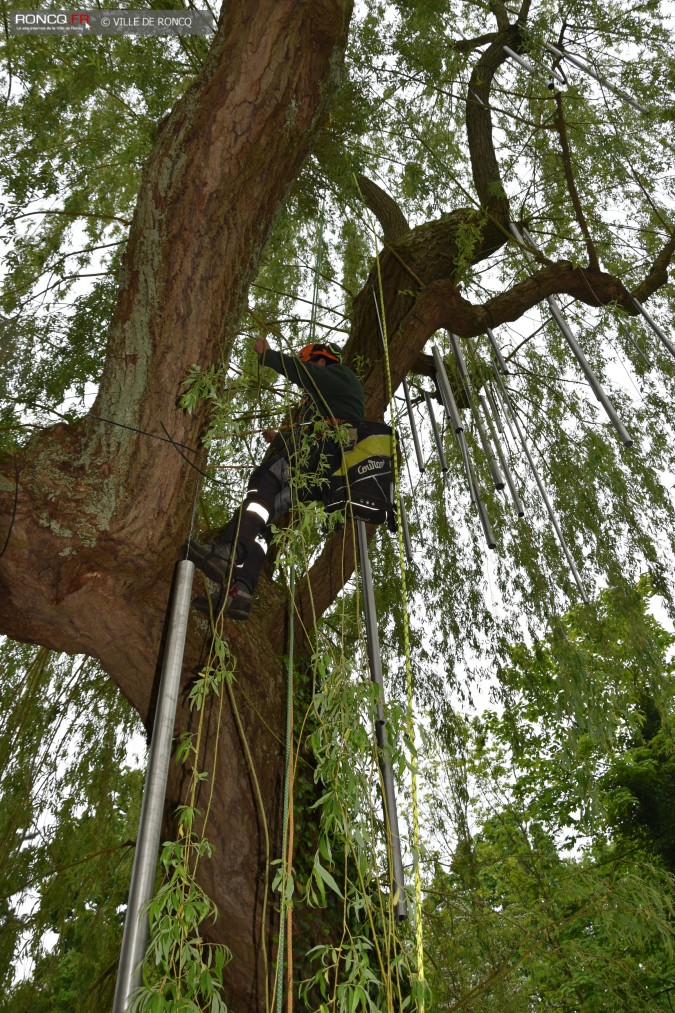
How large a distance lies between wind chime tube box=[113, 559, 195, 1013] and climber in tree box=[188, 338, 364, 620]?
504mm

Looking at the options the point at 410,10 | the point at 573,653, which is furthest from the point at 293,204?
the point at 573,653

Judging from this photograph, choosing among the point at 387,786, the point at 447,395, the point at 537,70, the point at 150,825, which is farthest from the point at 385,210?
the point at 150,825

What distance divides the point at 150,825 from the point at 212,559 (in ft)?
3.37

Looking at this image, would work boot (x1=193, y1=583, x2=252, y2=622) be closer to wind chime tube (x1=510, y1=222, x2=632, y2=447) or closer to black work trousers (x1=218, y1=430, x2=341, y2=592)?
black work trousers (x1=218, y1=430, x2=341, y2=592)

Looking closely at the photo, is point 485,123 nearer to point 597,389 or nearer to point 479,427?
point 479,427

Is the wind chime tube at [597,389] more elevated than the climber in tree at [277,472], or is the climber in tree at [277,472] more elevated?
the wind chime tube at [597,389]

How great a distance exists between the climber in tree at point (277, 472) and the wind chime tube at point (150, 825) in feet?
1.65

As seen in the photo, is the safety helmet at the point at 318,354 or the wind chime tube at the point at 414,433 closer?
the safety helmet at the point at 318,354

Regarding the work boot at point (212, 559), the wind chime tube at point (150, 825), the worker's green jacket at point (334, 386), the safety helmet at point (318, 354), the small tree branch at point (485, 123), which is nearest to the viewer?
the wind chime tube at point (150, 825)

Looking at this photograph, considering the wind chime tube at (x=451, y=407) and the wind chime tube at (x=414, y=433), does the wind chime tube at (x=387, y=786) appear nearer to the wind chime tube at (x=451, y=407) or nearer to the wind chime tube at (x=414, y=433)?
the wind chime tube at (x=451, y=407)

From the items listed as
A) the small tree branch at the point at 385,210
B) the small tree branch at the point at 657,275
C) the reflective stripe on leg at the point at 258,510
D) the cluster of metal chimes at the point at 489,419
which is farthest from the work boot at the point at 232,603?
the small tree branch at the point at 657,275

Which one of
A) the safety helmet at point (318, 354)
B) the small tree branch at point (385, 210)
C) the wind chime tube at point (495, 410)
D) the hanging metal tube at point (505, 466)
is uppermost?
the small tree branch at point (385, 210)

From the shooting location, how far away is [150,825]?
1.41 meters

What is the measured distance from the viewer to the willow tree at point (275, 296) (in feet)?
6.97
